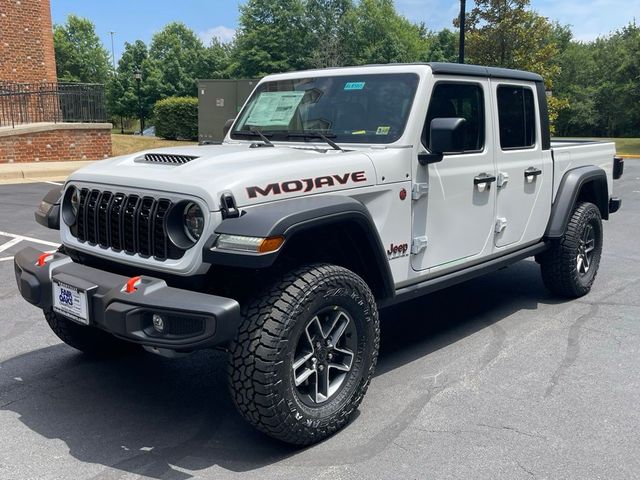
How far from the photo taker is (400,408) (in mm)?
3656

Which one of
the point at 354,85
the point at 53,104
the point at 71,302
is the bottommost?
the point at 71,302

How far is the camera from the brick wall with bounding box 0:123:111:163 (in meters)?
16.5

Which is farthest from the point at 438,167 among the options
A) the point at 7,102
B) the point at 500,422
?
the point at 7,102

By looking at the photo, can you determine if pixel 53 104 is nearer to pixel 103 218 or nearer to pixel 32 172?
pixel 32 172

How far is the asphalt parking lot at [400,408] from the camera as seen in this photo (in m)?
3.06

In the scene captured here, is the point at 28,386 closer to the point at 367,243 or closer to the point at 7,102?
the point at 367,243

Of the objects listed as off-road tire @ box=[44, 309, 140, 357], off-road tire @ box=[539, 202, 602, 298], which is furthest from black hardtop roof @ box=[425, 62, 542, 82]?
off-road tire @ box=[44, 309, 140, 357]

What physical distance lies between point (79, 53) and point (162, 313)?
78.7 metres

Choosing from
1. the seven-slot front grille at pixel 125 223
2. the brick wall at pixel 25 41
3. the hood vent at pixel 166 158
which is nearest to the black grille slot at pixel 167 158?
the hood vent at pixel 166 158

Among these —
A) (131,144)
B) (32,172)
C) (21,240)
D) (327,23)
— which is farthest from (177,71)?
(21,240)

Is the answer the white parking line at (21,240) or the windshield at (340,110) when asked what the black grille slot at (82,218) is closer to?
the windshield at (340,110)

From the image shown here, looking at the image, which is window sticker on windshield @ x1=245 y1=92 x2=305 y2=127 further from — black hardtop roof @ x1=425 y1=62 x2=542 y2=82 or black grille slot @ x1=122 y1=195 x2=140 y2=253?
black grille slot @ x1=122 y1=195 x2=140 y2=253

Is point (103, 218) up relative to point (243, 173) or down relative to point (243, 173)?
down

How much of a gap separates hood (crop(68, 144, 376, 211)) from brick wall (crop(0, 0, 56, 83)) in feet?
56.5
